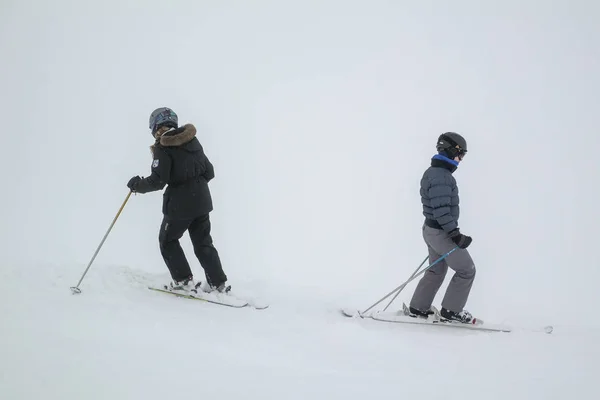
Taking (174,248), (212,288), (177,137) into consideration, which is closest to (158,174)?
(177,137)

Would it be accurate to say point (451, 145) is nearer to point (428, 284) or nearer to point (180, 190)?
point (428, 284)

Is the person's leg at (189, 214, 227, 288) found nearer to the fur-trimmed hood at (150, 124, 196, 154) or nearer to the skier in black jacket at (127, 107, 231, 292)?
the skier in black jacket at (127, 107, 231, 292)

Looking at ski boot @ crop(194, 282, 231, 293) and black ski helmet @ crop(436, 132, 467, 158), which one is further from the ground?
black ski helmet @ crop(436, 132, 467, 158)

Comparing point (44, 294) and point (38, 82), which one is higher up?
point (38, 82)

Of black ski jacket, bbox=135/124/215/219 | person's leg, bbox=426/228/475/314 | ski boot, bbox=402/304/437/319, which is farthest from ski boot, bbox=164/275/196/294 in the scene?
person's leg, bbox=426/228/475/314

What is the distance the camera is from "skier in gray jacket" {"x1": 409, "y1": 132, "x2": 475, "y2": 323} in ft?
16.4

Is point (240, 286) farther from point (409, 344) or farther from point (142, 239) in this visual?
point (142, 239)

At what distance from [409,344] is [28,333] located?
3089 mm

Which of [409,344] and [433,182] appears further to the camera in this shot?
[433,182]

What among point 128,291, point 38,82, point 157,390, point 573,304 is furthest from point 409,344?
point 38,82

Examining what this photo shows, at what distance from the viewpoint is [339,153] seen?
3469 inches

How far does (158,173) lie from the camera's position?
4.98 metres

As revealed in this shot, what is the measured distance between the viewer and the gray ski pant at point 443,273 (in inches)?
204

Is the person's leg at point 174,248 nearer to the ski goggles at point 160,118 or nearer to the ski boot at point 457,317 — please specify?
the ski goggles at point 160,118
